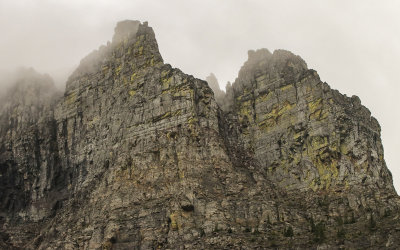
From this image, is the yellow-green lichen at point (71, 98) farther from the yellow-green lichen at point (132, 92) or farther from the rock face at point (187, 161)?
the yellow-green lichen at point (132, 92)

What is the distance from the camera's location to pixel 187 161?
139 m

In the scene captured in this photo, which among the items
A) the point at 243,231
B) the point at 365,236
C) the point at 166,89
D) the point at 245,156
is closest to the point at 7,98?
the point at 166,89

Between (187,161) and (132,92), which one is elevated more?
(132,92)

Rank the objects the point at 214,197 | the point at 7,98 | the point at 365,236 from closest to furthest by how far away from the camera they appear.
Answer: the point at 365,236, the point at 214,197, the point at 7,98

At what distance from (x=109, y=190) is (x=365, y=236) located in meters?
48.4

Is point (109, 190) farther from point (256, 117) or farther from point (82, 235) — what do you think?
point (256, 117)

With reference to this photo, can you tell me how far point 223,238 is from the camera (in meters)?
124

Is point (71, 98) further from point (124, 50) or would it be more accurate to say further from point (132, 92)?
point (132, 92)

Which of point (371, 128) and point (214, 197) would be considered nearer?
point (214, 197)

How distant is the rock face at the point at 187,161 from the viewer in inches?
5098

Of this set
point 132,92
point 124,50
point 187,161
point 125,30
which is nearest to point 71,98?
point 124,50

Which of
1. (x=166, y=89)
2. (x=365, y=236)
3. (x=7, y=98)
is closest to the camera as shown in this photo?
(x=365, y=236)

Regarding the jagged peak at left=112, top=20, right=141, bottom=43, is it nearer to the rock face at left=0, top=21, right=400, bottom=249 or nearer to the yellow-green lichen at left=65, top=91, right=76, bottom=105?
the rock face at left=0, top=21, right=400, bottom=249

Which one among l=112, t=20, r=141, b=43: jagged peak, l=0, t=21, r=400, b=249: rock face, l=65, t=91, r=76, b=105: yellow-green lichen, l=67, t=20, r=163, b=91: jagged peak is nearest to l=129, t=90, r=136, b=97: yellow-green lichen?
l=0, t=21, r=400, b=249: rock face
